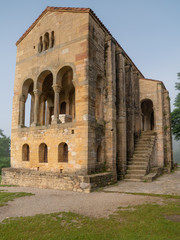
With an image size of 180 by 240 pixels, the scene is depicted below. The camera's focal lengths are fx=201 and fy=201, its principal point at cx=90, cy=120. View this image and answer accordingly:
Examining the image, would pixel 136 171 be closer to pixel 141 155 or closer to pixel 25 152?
pixel 141 155

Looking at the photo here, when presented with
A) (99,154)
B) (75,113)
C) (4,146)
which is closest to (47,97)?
(75,113)

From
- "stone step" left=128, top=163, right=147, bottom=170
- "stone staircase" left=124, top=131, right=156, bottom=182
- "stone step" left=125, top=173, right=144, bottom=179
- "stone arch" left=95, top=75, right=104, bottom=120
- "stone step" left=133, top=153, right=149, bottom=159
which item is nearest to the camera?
"stone arch" left=95, top=75, right=104, bottom=120

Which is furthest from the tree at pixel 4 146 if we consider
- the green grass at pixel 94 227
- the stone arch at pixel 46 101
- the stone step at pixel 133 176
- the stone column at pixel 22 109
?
the green grass at pixel 94 227

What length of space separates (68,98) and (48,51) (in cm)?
457

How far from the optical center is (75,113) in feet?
40.4

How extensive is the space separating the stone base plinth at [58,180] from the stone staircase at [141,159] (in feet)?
6.92

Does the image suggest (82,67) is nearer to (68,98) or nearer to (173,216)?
(68,98)

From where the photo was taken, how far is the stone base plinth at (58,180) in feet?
30.7

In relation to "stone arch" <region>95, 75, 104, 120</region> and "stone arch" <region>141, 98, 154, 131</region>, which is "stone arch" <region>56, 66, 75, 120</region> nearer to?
"stone arch" <region>95, 75, 104, 120</region>

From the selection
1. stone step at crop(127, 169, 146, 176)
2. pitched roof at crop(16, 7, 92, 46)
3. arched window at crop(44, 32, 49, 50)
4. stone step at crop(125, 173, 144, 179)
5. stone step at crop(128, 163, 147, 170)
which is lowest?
stone step at crop(125, 173, 144, 179)

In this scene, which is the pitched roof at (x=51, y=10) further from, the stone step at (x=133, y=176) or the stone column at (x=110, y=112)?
the stone step at (x=133, y=176)

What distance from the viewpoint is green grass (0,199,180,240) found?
14.0 ft

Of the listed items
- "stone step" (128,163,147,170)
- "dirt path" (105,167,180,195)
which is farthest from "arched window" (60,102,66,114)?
"dirt path" (105,167,180,195)

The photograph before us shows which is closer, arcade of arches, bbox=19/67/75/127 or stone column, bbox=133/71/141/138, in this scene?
arcade of arches, bbox=19/67/75/127
